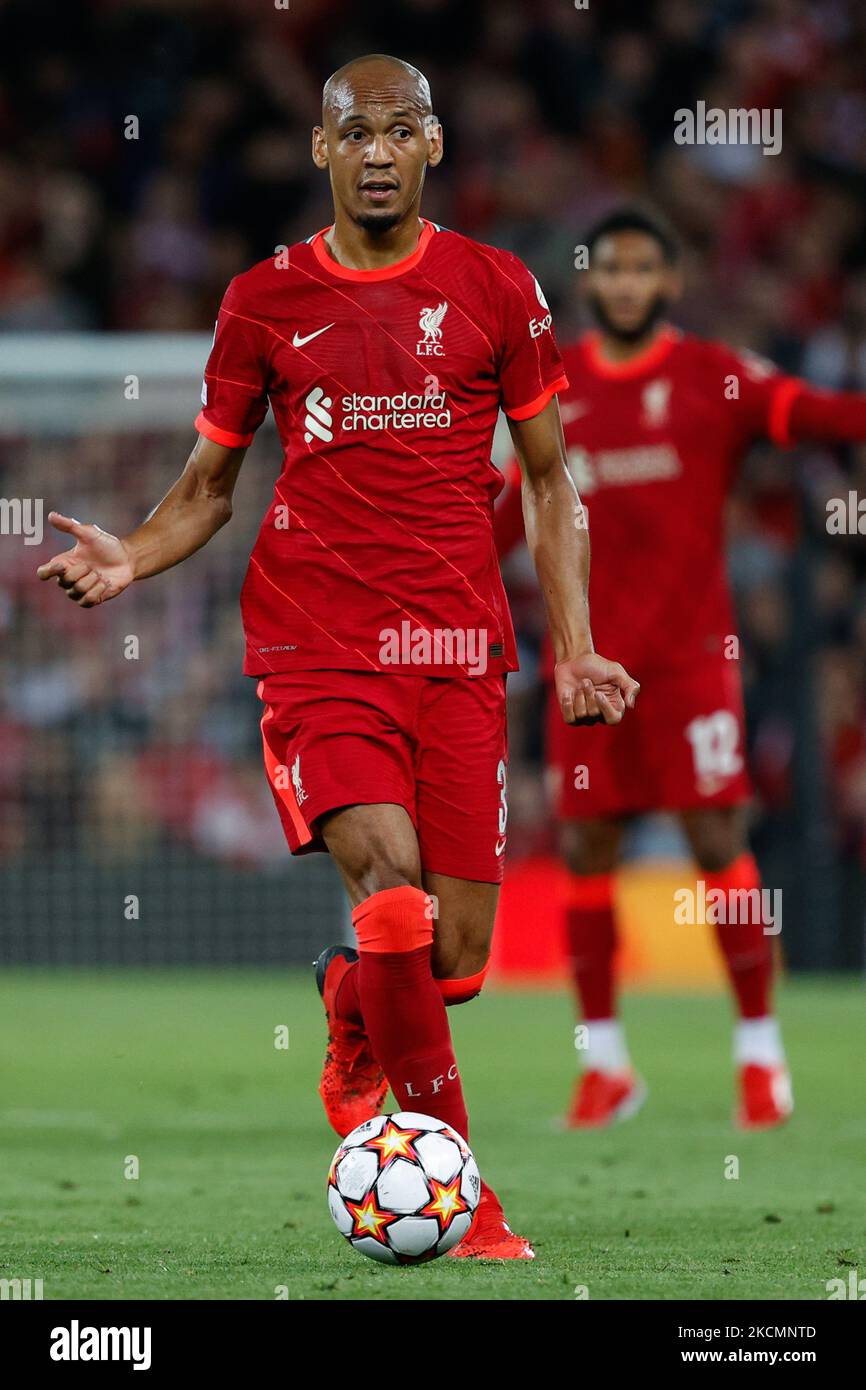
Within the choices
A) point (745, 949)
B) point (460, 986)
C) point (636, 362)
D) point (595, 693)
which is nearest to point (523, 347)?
point (595, 693)

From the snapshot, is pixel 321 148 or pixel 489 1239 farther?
pixel 321 148

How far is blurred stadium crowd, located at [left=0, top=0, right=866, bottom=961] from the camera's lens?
12.8 metres

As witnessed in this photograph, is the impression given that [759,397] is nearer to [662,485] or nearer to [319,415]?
[662,485]

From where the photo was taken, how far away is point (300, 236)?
15836mm

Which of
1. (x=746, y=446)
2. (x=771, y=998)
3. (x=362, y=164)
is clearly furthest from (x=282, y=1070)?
(x=362, y=164)

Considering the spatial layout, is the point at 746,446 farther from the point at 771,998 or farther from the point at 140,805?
the point at 140,805

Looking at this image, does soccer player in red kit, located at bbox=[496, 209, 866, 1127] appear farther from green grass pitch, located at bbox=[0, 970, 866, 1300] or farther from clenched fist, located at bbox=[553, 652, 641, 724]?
clenched fist, located at bbox=[553, 652, 641, 724]

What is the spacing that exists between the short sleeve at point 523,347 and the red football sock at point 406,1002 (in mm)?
1077

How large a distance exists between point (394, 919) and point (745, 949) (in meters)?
3.14

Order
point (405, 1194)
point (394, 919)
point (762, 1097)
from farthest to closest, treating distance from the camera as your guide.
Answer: point (762, 1097) < point (394, 919) < point (405, 1194)

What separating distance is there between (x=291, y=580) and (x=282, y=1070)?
4.37m

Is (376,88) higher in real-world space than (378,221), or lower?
higher

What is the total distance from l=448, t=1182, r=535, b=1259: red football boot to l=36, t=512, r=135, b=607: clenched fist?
1.41 meters

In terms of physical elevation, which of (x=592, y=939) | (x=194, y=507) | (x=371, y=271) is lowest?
(x=592, y=939)
